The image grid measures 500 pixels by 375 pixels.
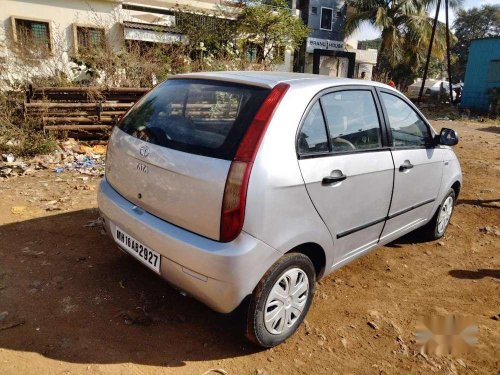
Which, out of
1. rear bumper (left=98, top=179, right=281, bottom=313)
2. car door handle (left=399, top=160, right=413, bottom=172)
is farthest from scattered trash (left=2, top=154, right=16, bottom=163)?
car door handle (left=399, top=160, right=413, bottom=172)

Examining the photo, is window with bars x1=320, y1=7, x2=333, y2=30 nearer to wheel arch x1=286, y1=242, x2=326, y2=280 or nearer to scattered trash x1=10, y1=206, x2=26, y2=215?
scattered trash x1=10, y1=206, x2=26, y2=215

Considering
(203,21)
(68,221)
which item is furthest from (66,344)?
(203,21)

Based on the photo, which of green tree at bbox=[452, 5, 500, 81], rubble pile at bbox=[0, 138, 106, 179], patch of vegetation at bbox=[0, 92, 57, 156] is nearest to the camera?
rubble pile at bbox=[0, 138, 106, 179]

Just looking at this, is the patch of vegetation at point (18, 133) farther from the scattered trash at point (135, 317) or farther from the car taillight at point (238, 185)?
the car taillight at point (238, 185)

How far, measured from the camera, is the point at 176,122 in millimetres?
2449

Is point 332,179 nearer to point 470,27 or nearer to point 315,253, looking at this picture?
point 315,253

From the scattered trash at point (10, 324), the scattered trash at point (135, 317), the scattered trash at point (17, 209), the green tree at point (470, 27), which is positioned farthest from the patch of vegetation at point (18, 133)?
the green tree at point (470, 27)

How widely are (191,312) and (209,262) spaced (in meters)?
0.91

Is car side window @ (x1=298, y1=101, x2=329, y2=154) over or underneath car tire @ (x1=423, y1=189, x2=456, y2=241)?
over

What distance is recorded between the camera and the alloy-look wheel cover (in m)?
2.32

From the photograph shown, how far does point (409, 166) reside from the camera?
10.3 ft

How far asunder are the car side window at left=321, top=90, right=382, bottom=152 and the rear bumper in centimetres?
92

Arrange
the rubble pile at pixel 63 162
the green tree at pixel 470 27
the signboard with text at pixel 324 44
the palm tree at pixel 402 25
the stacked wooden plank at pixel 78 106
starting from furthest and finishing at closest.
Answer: the green tree at pixel 470 27 → the signboard with text at pixel 324 44 → the palm tree at pixel 402 25 → the stacked wooden plank at pixel 78 106 → the rubble pile at pixel 63 162

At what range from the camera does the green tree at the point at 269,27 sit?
65.0ft
